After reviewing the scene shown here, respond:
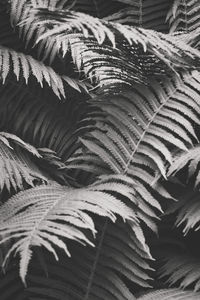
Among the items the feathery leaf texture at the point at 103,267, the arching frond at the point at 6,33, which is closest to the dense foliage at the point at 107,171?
the feathery leaf texture at the point at 103,267

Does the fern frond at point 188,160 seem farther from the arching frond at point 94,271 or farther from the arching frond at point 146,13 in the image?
the arching frond at point 146,13

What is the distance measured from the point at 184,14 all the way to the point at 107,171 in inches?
36.8

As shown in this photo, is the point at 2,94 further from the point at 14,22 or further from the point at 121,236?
the point at 121,236

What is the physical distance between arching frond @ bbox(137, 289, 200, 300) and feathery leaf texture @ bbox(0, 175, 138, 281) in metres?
0.24

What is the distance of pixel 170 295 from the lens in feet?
4.53

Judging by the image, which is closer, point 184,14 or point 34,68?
point 34,68

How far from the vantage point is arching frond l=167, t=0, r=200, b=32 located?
2088 mm

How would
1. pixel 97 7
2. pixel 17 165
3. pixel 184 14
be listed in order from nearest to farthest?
pixel 17 165 < pixel 184 14 < pixel 97 7

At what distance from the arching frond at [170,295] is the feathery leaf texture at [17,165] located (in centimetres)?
45

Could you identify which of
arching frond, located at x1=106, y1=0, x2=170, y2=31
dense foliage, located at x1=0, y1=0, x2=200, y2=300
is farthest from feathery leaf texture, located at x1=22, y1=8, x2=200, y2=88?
arching frond, located at x1=106, y1=0, x2=170, y2=31

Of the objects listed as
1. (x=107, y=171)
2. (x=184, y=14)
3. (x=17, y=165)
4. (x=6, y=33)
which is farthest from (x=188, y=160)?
(x=6, y=33)

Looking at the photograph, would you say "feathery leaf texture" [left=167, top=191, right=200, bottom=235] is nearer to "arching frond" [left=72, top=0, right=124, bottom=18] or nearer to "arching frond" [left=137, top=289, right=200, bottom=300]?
"arching frond" [left=137, top=289, right=200, bottom=300]

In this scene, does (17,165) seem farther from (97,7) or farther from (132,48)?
(97,7)

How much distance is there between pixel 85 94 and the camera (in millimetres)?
1955
